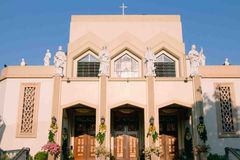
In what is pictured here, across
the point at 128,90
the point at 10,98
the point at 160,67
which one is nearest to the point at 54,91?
the point at 10,98

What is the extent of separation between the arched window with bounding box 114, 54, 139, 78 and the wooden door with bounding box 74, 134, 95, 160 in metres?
4.95

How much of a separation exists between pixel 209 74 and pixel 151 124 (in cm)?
519

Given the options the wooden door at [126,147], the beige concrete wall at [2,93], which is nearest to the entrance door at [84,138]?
the wooden door at [126,147]

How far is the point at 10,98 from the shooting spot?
21672 mm

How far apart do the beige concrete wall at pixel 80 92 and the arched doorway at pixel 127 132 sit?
257cm

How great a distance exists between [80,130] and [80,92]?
382 centimetres

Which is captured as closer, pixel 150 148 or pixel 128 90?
pixel 150 148

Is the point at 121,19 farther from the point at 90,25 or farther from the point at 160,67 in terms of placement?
the point at 160,67

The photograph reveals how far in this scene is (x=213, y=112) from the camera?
21.4 metres

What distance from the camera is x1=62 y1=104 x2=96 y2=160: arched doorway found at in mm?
23094

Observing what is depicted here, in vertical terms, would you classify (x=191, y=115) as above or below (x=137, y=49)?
below

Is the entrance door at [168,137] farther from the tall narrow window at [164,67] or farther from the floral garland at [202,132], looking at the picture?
the floral garland at [202,132]

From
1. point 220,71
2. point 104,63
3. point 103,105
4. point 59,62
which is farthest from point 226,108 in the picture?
point 59,62

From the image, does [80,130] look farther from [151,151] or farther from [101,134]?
[151,151]
